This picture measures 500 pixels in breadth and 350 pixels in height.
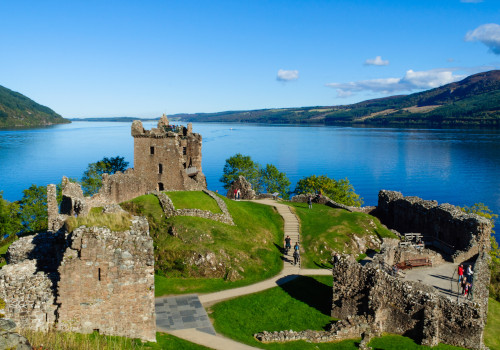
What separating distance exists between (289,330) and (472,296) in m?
12.1

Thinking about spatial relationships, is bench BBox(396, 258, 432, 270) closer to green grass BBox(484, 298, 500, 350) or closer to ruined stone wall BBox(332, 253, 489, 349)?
green grass BBox(484, 298, 500, 350)

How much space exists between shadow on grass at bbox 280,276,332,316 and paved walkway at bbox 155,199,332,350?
709 mm

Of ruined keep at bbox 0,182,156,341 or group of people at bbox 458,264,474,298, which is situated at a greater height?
ruined keep at bbox 0,182,156,341

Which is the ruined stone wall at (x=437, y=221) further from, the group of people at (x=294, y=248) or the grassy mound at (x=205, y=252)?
the grassy mound at (x=205, y=252)

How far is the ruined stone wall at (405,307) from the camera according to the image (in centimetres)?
2102

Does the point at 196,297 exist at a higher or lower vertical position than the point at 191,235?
lower

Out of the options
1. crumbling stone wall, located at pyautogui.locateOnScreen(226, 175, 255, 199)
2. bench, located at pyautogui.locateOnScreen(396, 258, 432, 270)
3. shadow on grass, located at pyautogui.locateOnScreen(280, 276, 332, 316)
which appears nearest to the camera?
shadow on grass, located at pyautogui.locateOnScreen(280, 276, 332, 316)

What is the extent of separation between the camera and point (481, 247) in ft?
105

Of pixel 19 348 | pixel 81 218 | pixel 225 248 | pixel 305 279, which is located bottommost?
pixel 305 279

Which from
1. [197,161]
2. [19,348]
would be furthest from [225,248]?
[197,161]

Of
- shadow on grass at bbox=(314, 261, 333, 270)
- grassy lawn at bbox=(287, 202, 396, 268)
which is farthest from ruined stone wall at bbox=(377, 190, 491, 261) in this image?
shadow on grass at bbox=(314, 261, 333, 270)

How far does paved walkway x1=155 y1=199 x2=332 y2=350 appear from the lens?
65.0 ft

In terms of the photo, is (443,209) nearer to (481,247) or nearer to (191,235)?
(481,247)

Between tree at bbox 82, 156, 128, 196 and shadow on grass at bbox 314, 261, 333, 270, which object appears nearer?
shadow on grass at bbox 314, 261, 333, 270
